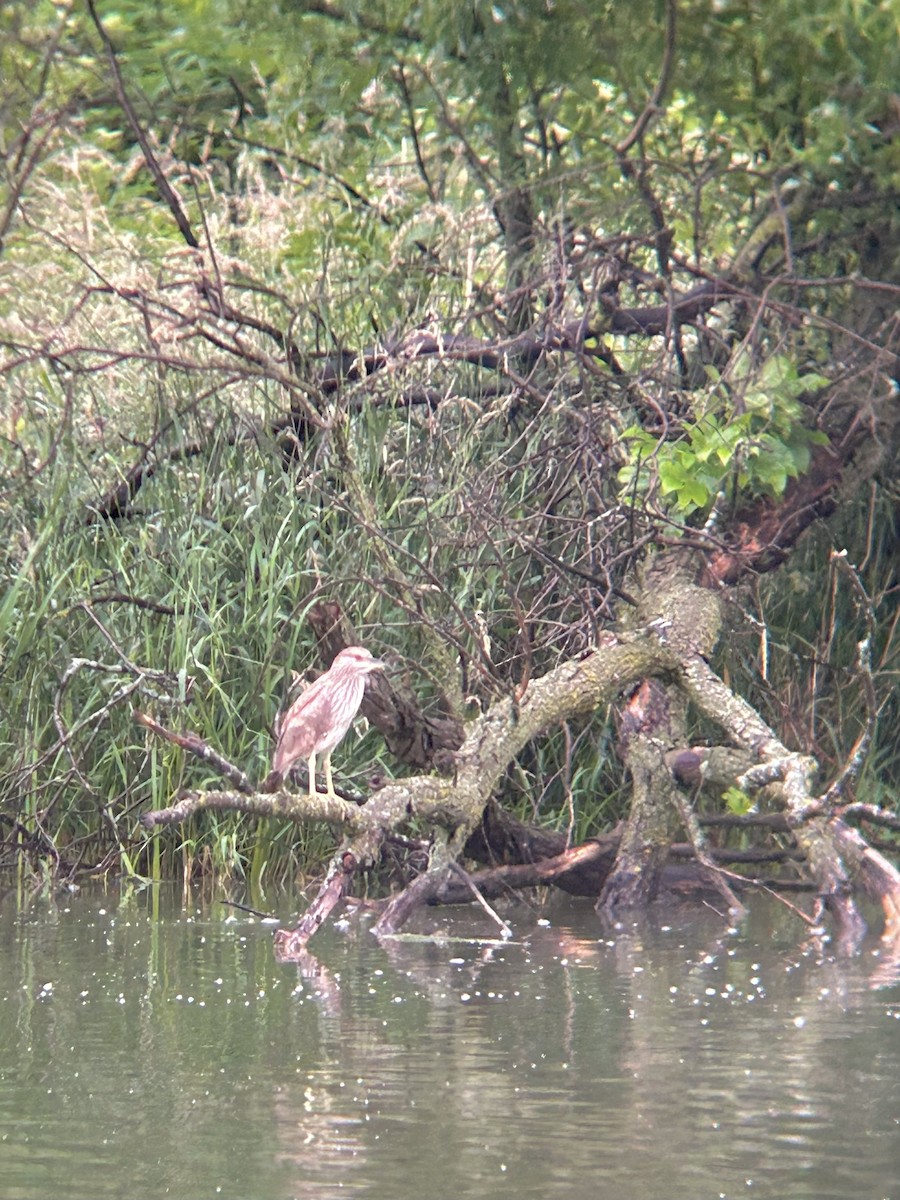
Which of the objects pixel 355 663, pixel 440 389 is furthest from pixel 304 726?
pixel 440 389

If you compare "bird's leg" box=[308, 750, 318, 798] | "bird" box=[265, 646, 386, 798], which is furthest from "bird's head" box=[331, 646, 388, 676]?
"bird's leg" box=[308, 750, 318, 798]

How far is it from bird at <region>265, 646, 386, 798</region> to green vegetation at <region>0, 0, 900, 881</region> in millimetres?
475

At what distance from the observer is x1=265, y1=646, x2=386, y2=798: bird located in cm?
666

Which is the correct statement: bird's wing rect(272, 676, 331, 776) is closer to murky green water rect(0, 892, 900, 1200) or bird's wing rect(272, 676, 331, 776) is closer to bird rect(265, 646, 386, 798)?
bird rect(265, 646, 386, 798)

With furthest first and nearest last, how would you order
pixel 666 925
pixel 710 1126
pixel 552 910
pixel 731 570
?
1. pixel 731 570
2. pixel 552 910
3. pixel 666 925
4. pixel 710 1126

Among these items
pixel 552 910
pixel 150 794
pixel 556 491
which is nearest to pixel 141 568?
pixel 150 794

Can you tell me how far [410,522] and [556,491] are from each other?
2.23ft

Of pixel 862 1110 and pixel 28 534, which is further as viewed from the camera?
pixel 28 534

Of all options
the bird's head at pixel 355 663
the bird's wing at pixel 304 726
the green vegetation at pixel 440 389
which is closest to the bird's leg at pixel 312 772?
the bird's wing at pixel 304 726

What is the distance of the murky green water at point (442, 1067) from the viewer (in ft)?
12.2

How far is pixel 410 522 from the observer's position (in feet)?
26.8

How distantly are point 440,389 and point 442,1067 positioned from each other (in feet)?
14.6

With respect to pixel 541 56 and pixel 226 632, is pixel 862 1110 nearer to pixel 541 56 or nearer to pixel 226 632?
pixel 226 632

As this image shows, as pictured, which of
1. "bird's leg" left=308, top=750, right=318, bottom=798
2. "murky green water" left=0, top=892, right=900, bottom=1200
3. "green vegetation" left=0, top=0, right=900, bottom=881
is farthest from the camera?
"green vegetation" left=0, top=0, right=900, bottom=881
